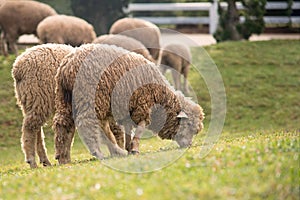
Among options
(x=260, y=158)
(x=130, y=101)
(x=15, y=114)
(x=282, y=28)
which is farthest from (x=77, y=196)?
(x=282, y=28)

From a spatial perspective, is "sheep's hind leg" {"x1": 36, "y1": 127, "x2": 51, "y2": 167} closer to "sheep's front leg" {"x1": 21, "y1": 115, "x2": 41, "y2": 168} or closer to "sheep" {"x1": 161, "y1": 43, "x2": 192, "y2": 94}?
"sheep's front leg" {"x1": 21, "y1": 115, "x2": 41, "y2": 168}

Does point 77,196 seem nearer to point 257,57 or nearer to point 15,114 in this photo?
point 15,114

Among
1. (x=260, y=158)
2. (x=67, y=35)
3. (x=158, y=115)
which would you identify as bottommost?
(x=67, y=35)

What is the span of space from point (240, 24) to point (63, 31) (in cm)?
875

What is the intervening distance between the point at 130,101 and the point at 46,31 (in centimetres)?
941

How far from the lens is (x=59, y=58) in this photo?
1177 cm

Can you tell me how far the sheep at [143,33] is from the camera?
67.8 feet

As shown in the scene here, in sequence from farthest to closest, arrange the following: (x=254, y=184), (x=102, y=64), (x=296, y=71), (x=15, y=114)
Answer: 1. (x=296, y=71)
2. (x=15, y=114)
3. (x=102, y=64)
4. (x=254, y=184)

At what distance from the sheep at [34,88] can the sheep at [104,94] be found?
2.21ft

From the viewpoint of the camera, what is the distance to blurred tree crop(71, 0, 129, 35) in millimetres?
25906

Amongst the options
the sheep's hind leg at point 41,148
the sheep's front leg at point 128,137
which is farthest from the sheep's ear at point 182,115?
the sheep's hind leg at point 41,148

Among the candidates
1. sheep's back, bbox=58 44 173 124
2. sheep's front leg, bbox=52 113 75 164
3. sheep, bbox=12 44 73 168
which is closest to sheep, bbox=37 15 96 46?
sheep, bbox=12 44 73 168

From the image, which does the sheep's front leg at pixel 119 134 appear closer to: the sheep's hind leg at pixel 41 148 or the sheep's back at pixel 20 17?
the sheep's hind leg at pixel 41 148

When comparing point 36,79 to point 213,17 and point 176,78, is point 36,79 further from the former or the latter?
point 213,17
